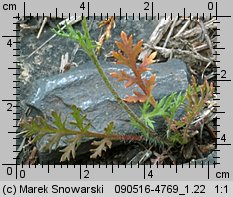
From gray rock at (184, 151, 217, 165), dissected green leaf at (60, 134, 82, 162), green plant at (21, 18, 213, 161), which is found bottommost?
gray rock at (184, 151, 217, 165)

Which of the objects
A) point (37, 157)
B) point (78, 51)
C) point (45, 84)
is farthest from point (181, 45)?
point (37, 157)

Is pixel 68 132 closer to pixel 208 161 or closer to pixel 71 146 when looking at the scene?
pixel 71 146

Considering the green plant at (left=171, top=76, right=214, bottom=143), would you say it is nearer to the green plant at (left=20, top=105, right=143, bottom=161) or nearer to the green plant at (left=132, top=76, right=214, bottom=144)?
the green plant at (left=132, top=76, right=214, bottom=144)

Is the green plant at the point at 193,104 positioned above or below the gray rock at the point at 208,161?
above

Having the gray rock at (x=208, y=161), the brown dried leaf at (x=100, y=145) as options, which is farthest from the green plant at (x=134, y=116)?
the gray rock at (x=208, y=161)

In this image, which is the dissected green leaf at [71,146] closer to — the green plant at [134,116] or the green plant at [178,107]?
the green plant at [134,116]

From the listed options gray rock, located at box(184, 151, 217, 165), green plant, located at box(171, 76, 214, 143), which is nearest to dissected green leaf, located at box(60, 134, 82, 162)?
green plant, located at box(171, 76, 214, 143)

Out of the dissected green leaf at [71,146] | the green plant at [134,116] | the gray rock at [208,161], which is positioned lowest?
the gray rock at [208,161]

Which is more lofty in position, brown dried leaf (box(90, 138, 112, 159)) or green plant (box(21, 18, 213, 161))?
green plant (box(21, 18, 213, 161))

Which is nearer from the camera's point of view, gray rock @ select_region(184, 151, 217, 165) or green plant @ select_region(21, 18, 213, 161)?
green plant @ select_region(21, 18, 213, 161)
